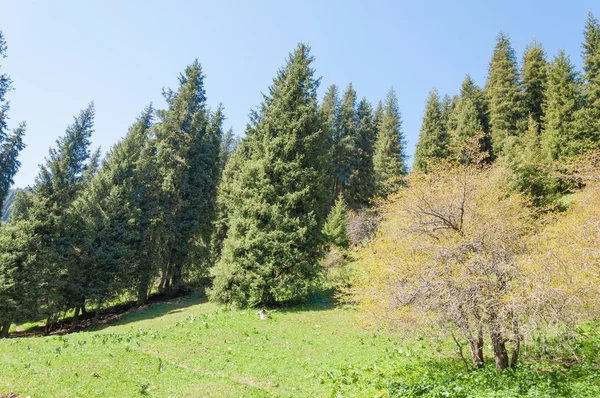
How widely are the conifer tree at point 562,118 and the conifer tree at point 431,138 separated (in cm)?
908

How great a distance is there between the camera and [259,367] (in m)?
10.3

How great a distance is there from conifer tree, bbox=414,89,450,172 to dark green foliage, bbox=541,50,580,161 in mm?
9073

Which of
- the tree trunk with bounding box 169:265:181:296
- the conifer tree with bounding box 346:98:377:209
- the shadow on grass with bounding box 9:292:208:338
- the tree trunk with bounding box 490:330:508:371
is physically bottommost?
the shadow on grass with bounding box 9:292:208:338

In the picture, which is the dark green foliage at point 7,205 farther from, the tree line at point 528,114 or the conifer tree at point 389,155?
the tree line at point 528,114

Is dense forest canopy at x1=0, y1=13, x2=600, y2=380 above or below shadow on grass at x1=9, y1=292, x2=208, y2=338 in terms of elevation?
above

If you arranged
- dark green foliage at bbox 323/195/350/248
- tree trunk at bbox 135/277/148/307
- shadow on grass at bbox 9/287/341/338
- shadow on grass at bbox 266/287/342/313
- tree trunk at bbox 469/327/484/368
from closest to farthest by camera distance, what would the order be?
tree trunk at bbox 469/327/484/368, shadow on grass at bbox 266/287/342/313, shadow on grass at bbox 9/287/341/338, dark green foliage at bbox 323/195/350/248, tree trunk at bbox 135/277/148/307

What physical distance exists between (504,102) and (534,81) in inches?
227

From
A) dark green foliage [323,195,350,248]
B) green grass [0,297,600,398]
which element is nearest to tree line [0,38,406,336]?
dark green foliage [323,195,350,248]

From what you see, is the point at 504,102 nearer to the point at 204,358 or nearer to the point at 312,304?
the point at 312,304

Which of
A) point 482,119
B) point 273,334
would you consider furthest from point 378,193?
point 273,334

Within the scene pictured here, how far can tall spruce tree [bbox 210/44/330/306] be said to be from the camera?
17672 millimetres

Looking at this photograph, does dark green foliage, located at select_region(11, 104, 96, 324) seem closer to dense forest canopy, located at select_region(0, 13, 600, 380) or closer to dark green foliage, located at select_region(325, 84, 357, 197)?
dense forest canopy, located at select_region(0, 13, 600, 380)

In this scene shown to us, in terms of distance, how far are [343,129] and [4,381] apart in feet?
123

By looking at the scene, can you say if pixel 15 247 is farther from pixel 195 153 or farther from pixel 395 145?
pixel 395 145
